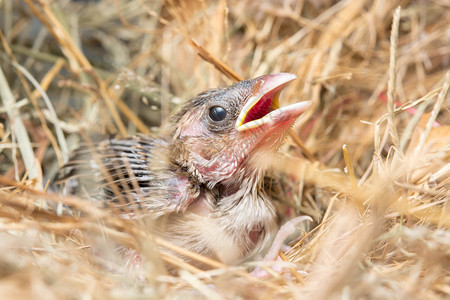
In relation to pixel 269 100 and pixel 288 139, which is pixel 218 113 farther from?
pixel 288 139

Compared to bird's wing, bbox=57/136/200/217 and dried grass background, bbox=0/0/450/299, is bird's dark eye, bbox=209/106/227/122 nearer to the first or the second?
bird's wing, bbox=57/136/200/217

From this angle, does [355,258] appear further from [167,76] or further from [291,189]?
[167,76]

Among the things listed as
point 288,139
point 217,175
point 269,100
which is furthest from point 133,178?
point 288,139

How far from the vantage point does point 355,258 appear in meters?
0.81

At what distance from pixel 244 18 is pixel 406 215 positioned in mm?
1448

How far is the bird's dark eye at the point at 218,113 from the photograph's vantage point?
120cm

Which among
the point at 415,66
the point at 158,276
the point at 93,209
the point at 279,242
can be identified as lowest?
the point at 279,242

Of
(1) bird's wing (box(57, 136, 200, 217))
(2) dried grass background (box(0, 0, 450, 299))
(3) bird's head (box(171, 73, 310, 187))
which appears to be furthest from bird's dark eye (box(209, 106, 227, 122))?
(2) dried grass background (box(0, 0, 450, 299))

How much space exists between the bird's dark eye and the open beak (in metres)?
0.06

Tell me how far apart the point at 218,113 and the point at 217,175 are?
0.19m

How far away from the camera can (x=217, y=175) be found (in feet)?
4.00

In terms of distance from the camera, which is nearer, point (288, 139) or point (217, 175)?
point (217, 175)

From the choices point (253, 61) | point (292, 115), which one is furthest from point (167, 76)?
point (292, 115)

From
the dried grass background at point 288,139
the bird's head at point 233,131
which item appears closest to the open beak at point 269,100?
the bird's head at point 233,131
